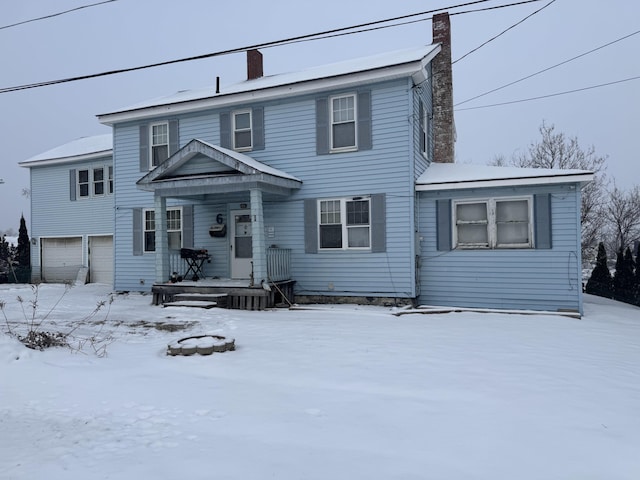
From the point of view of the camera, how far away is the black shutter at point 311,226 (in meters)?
12.2

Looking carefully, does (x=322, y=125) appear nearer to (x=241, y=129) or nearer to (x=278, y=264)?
(x=241, y=129)

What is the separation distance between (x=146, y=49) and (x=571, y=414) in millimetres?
121680

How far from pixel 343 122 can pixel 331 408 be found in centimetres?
903

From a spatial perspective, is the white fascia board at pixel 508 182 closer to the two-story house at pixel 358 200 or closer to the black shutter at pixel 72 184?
the two-story house at pixel 358 200

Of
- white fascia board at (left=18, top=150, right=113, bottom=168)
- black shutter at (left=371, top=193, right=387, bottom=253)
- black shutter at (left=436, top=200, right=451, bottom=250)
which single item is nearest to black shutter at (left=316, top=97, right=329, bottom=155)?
black shutter at (left=371, top=193, right=387, bottom=253)

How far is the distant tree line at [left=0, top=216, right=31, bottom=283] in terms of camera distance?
826 inches

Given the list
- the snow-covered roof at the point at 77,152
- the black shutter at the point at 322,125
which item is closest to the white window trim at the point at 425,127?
the black shutter at the point at 322,125

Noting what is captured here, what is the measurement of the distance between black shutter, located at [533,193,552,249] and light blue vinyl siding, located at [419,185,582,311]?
11 centimetres

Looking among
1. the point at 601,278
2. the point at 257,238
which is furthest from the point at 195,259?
the point at 601,278

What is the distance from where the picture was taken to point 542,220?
34.3 feet

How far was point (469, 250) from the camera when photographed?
1121 centimetres

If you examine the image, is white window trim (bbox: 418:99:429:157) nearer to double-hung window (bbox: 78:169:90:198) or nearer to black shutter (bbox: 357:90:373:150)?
black shutter (bbox: 357:90:373:150)

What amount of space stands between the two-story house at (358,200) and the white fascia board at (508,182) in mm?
25

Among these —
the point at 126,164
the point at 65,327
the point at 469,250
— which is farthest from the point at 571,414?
the point at 126,164
